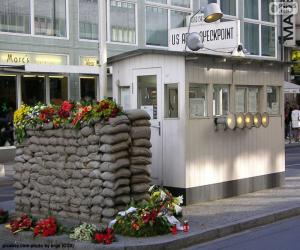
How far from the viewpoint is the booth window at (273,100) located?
12125 mm

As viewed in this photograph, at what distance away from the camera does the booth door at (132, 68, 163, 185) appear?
10.4m

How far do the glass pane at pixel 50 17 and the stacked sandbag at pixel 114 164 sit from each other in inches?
561

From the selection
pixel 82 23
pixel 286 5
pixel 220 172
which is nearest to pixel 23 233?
pixel 220 172

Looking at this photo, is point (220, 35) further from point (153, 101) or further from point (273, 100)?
point (153, 101)

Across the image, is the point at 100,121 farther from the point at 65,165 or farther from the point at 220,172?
the point at 220,172

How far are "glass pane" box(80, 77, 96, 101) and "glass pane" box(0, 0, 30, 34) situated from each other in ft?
10.3

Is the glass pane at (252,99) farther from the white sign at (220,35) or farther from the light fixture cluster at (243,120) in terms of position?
the white sign at (220,35)

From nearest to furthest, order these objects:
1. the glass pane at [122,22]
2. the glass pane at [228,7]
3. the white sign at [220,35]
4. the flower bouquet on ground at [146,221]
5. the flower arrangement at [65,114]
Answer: the flower bouquet on ground at [146,221] → the flower arrangement at [65,114] → the white sign at [220,35] → the glass pane at [122,22] → the glass pane at [228,7]

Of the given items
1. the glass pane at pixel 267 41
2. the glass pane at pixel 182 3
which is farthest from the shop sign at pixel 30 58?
the glass pane at pixel 267 41

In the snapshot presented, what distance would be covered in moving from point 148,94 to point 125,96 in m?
0.60

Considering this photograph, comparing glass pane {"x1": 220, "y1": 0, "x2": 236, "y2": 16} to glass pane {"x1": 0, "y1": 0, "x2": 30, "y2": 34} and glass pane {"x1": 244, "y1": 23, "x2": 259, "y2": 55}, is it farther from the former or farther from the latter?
glass pane {"x1": 0, "y1": 0, "x2": 30, "y2": 34}

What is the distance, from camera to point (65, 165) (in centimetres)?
909

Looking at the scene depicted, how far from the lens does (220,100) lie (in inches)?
433

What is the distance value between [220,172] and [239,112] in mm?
1342
